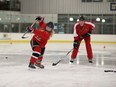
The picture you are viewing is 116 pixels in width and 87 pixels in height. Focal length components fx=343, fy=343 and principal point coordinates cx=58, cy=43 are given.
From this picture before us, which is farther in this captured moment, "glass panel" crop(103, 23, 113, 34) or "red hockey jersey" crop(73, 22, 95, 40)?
"glass panel" crop(103, 23, 113, 34)

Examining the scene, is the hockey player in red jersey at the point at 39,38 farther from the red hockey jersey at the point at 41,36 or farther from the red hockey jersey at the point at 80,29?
the red hockey jersey at the point at 80,29

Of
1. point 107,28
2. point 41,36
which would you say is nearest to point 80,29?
point 41,36

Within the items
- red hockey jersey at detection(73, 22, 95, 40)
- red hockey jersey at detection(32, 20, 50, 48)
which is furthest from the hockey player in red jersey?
red hockey jersey at detection(73, 22, 95, 40)

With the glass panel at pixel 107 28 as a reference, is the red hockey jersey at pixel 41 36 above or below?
above

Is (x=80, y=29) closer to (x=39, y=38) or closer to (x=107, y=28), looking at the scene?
(x=39, y=38)

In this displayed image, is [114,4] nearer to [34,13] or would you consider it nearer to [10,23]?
[34,13]

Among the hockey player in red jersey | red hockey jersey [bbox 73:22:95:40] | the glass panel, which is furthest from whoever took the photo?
the glass panel

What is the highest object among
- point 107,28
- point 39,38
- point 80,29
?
point 80,29

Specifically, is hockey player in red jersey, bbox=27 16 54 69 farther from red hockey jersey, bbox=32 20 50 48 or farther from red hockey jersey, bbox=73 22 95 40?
red hockey jersey, bbox=73 22 95 40

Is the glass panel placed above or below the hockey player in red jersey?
below

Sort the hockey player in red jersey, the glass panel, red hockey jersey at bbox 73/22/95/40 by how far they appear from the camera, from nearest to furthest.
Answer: the hockey player in red jersey < red hockey jersey at bbox 73/22/95/40 < the glass panel

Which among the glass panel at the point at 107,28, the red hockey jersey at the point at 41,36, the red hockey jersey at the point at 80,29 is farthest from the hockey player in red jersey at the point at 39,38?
the glass panel at the point at 107,28

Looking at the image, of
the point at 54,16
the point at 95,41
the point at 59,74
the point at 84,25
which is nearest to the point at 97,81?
the point at 59,74

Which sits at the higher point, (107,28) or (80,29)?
(80,29)
